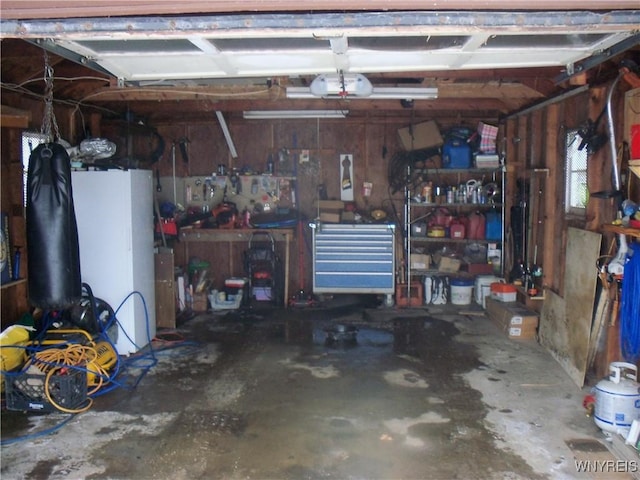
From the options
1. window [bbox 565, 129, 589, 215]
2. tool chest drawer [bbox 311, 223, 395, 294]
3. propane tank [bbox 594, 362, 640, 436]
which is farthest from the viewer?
tool chest drawer [bbox 311, 223, 395, 294]

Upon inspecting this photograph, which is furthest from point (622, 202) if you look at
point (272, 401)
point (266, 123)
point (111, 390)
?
point (266, 123)

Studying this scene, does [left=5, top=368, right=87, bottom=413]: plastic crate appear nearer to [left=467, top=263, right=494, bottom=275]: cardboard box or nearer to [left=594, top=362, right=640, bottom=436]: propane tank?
[left=594, top=362, right=640, bottom=436]: propane tank

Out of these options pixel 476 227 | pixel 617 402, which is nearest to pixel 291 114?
pixel 476 227

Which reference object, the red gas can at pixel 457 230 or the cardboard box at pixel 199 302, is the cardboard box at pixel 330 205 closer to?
the red gas can at pixel 457 230

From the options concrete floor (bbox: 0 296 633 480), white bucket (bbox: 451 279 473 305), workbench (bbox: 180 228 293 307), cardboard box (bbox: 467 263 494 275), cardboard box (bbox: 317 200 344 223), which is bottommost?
concrete floor (bbox: 0 296 633 480)

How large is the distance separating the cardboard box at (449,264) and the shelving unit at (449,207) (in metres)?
0.16

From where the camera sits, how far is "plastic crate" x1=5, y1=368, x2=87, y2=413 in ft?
12.8

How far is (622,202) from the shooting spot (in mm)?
3961

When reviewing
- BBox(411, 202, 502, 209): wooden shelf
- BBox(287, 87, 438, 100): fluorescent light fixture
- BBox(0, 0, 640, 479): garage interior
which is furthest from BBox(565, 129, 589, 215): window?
BBox(411, 202, 502, 209): wooden shelf

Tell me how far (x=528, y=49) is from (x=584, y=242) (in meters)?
2.08

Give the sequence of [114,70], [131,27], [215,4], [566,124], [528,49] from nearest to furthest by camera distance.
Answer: [215,4]
[131,27]
[528,49]
[114,70]
[566,124]

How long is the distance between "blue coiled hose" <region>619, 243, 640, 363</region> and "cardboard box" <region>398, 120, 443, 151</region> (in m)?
3.40

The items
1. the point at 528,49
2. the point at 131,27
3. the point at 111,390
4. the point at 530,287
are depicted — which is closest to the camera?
the point at 131,27

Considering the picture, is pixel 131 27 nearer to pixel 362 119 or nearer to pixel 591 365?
pixel 591 365
